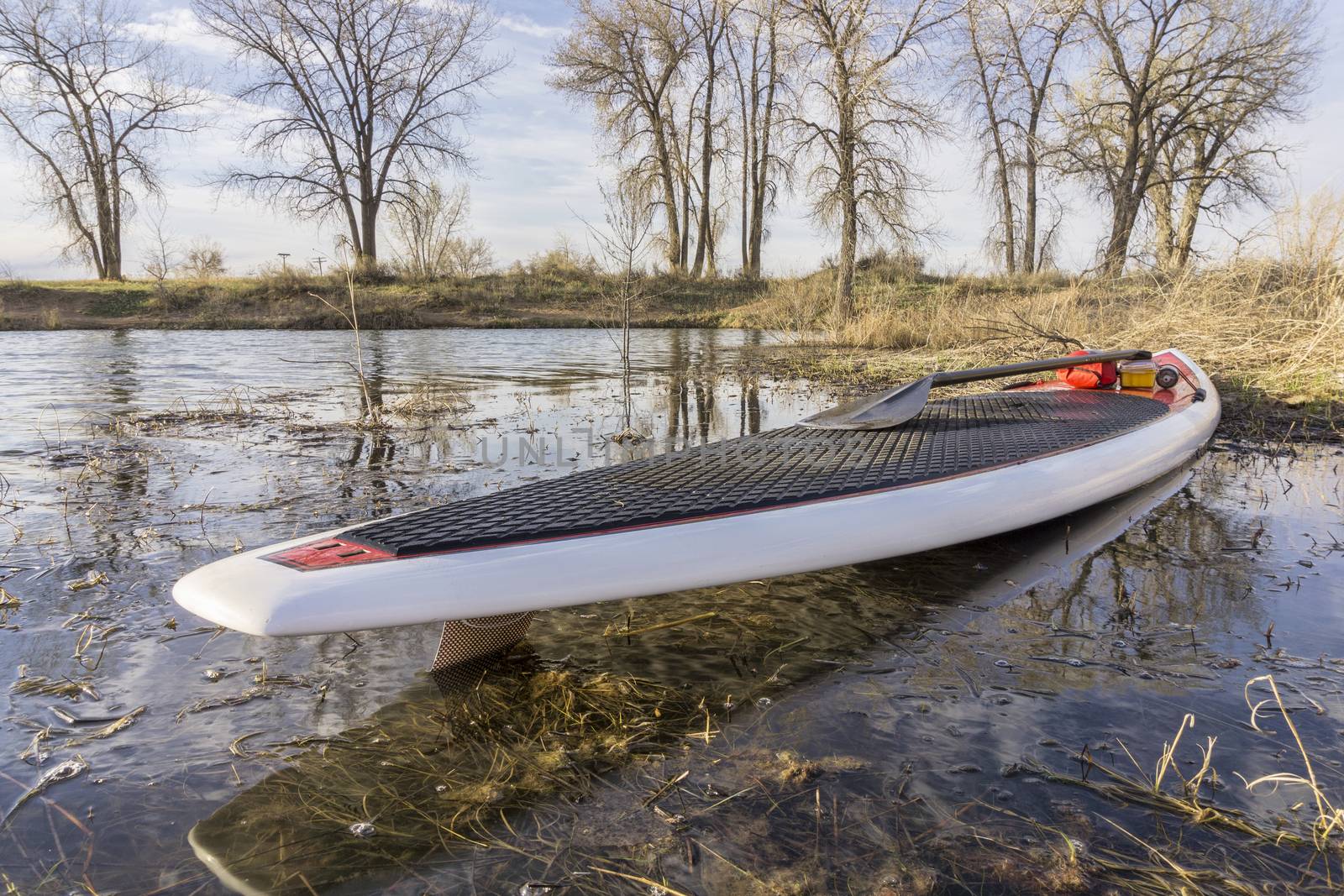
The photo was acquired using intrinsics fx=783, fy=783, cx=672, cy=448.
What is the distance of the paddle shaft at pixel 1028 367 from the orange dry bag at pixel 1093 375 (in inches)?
5.7

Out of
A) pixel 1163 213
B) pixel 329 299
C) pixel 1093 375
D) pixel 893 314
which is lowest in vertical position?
pixel 1093 375

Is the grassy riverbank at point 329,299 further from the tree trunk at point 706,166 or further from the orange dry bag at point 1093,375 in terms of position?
the orange dry bag at point 1093,375

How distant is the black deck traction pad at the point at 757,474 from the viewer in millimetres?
2145

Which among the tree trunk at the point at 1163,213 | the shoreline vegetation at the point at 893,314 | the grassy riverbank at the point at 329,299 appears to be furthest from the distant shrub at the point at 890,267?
the tree trunk at the point at 1163,213

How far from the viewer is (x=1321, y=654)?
221 centimetres

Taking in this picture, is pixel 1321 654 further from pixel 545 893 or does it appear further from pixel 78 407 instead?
pixel 78 407

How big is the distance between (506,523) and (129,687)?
1.01 metres

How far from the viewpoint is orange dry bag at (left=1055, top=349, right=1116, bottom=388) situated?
509 centimetres

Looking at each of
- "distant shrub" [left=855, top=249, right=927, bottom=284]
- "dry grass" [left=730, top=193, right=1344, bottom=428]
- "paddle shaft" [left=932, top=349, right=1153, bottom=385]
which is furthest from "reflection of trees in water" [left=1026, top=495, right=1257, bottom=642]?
"distant shrub" [left=855, top=249, right=927, bottom=284]

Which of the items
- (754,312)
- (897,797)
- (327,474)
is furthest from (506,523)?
(754,312)

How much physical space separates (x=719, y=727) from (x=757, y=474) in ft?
3.63

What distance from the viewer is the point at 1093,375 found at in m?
5.14

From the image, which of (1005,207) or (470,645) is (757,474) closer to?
(470,645)

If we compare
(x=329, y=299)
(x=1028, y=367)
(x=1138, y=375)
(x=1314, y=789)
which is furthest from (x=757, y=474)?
(x=329, y=299)
